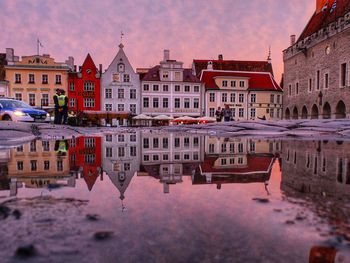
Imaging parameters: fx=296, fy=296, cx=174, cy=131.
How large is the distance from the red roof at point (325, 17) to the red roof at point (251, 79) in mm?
9351

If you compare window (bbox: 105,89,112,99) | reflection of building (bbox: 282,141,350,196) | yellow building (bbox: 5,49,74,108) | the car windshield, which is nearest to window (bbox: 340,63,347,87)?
the car windshield

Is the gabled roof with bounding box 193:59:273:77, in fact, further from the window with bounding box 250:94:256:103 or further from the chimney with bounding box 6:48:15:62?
the chimney with bounding box 6:48:15:62

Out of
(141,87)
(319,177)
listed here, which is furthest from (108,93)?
(319,177)

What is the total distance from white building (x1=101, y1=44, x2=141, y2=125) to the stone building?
2194 centimetres

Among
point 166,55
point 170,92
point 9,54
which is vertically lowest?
point 170,92

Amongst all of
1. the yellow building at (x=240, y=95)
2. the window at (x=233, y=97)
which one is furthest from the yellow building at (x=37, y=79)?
the window at (x=233, y=97)

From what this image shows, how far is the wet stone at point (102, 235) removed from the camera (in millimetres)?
982

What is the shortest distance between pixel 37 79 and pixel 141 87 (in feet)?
47.7

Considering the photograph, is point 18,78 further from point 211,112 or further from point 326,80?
point 326,80

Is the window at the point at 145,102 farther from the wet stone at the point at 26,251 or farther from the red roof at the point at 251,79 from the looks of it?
the wet stone at the point at 26,251

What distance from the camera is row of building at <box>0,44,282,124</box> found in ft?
136

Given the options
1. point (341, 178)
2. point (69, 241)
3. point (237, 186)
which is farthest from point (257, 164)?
point (69, 241)

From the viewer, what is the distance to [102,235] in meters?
1.01

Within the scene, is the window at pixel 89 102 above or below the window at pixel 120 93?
below
